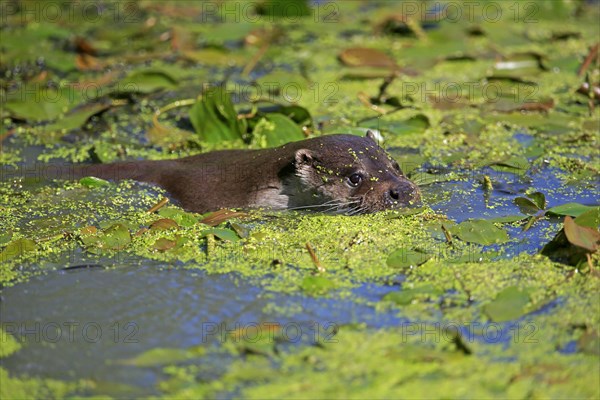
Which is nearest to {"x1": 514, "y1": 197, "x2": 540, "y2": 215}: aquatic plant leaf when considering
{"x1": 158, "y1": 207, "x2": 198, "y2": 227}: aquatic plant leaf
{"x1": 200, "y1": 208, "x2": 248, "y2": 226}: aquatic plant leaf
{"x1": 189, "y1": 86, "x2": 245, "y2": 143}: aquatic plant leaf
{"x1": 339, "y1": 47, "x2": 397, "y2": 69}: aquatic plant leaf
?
{"x1": 200, "y1": 208, "x2": 248, "y2": 226}: aquatic plant leaf

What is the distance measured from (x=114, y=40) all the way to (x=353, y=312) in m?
5.49

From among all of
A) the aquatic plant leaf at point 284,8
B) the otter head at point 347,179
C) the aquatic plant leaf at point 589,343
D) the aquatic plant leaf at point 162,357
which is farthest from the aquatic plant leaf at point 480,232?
the aquatic plant leaf at point 284,8

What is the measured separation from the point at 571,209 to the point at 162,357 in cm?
250

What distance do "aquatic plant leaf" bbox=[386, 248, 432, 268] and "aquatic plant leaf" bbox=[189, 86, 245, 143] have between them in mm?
2235

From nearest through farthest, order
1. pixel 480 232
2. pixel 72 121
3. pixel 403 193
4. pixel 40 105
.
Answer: pixel 480 232 < pixel 403 193 < pixel 72 121 < pixel 40 105

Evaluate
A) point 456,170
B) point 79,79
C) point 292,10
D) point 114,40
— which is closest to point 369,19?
point 292,10

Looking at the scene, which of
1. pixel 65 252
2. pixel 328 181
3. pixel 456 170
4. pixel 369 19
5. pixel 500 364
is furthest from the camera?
pixel 369 19

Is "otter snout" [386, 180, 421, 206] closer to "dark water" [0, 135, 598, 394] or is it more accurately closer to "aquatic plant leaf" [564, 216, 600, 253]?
"dark water" [0, 135, 598, 394]

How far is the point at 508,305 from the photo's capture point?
439 centimetres

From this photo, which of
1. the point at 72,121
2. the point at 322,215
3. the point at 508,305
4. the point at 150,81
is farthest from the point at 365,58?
the point at 508,305

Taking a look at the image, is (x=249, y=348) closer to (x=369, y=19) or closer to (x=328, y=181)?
(x=328, y=181)

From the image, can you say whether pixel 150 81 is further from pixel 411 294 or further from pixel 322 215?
pixel 411 294

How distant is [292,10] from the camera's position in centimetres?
970

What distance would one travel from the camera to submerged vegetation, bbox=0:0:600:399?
13.2 ft
